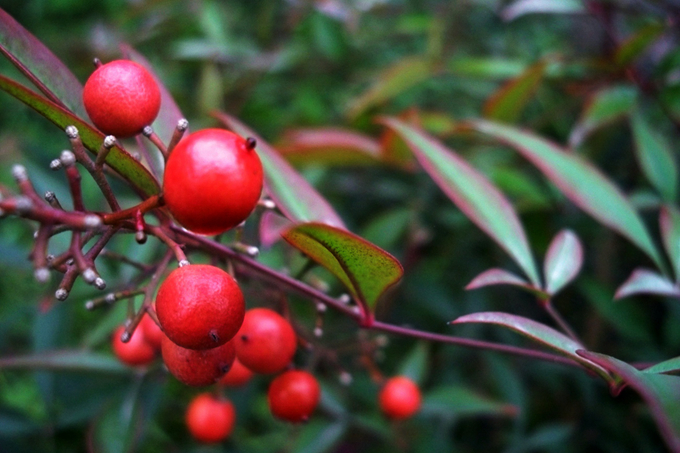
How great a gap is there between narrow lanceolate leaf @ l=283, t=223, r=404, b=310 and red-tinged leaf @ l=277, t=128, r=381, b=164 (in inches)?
21.3

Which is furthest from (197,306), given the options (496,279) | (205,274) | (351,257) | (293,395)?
(496,279)

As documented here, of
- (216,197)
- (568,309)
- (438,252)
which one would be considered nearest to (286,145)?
(438,252)

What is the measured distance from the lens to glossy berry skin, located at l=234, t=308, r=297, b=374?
0.65 meters

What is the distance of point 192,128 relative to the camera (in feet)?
4.91

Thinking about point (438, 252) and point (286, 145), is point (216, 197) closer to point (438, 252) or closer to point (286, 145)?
point (286, 145)

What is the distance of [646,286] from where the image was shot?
812 mm

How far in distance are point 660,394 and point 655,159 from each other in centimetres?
89

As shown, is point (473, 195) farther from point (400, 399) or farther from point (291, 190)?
point (400, 399)

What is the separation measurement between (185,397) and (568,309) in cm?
108

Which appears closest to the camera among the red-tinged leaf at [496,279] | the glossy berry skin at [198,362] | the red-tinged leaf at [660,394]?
the red-tinged leaf at [660,394]

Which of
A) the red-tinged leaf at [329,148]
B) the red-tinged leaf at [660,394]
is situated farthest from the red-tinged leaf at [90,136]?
the red-tinged leaf at [329,148]

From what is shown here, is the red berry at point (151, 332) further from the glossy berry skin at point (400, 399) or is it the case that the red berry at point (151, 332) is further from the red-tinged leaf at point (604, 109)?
the red-tinged leaf at point (604, 109)

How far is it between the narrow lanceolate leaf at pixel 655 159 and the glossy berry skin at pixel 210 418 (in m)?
0.93

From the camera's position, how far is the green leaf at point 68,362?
3.11ft
